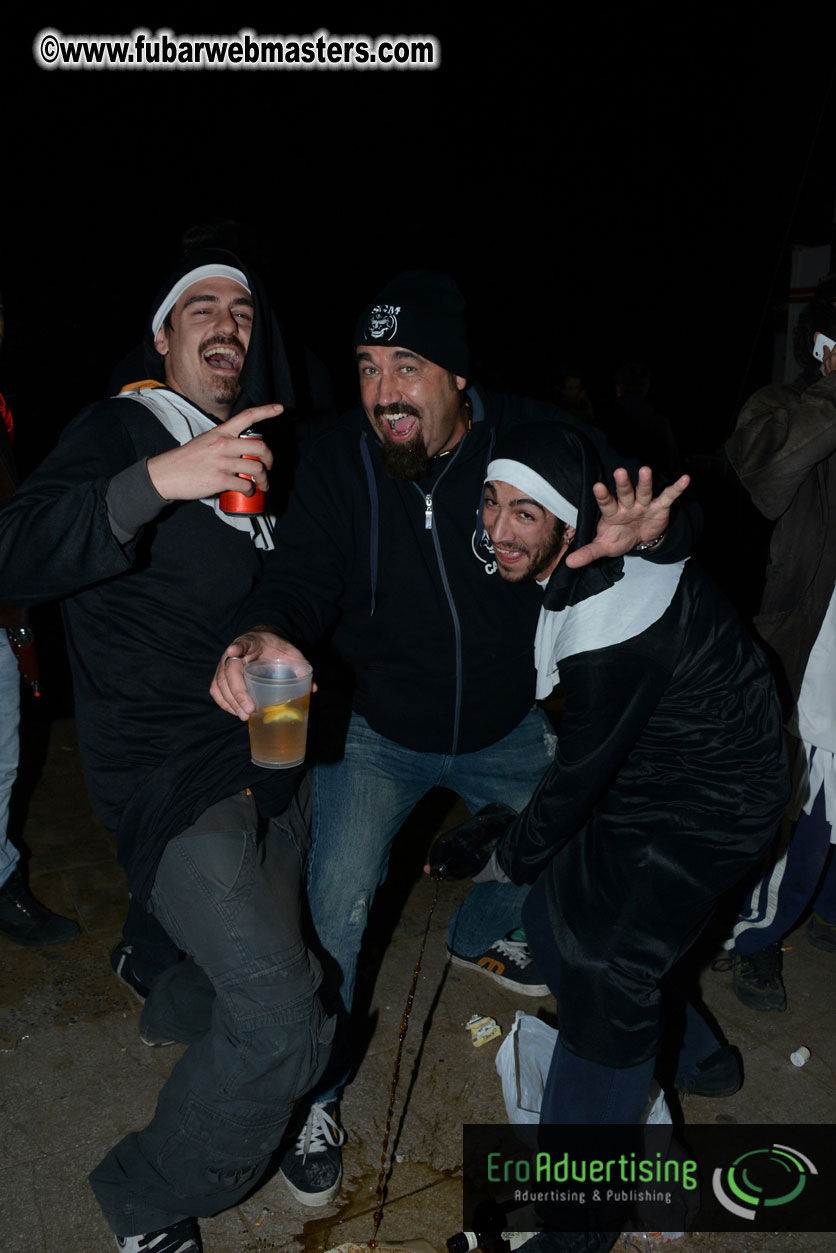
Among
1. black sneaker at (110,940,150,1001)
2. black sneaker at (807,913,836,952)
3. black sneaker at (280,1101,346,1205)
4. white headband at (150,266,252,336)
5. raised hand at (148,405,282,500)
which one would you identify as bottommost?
black sneaker at (807,913,836,952)

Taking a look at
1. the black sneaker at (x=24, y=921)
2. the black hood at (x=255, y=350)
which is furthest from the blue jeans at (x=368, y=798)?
the black sneaker at (x=24, y=921)

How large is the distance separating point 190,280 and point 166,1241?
2.57 m

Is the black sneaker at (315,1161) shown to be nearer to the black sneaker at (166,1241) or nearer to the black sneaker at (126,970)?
the black sneaker at (166,1241)

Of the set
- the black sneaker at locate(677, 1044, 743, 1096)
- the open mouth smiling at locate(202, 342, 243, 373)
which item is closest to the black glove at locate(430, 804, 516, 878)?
the black sneaker at locate(677, 1044, 743, 1096)

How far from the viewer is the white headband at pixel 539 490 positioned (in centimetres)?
252

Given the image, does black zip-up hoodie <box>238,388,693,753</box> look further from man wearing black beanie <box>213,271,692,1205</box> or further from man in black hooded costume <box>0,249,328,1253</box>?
man in black hooded costume <box>0,249,328,1253</box>

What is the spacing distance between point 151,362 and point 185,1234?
93.5 inches

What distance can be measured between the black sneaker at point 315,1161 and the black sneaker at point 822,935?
91.1 inches

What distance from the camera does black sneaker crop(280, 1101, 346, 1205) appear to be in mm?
2633

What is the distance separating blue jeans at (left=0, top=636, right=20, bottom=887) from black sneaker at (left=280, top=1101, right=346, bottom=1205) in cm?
173

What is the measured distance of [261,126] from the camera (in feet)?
45.4

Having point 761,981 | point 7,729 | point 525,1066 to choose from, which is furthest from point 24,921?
point 761,981

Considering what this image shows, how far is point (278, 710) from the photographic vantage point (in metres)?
2.20

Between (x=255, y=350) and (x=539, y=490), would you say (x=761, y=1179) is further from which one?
(x=255, y=350)
